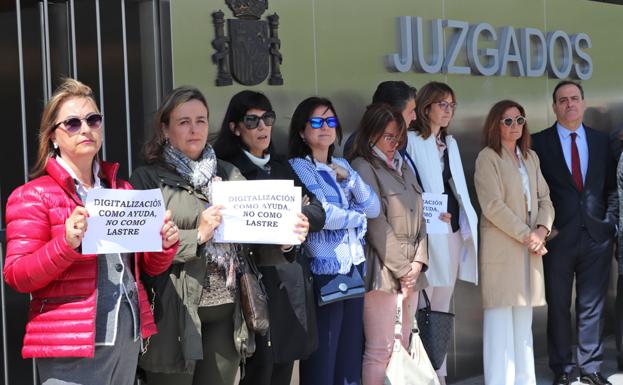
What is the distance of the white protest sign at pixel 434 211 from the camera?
20.0ft

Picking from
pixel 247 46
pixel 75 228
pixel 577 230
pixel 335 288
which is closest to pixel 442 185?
pixel 577 230

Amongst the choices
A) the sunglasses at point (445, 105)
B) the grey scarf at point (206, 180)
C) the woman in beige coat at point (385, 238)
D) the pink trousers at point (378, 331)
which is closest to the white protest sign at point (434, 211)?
the woman in beige coat at point (385, 238)

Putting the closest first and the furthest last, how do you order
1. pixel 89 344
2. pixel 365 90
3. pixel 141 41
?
pixel 89 344 < pixel 141 41 < pixel 365 90

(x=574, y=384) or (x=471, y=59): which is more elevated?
(x=471, y=59)

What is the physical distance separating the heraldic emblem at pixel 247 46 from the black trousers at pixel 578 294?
2.58 meters

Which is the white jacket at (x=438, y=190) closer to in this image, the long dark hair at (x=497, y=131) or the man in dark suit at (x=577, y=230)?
the long dark hair at (x=497, y=131)

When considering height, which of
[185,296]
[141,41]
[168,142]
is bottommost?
[185,296]

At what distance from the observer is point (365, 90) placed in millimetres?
6676

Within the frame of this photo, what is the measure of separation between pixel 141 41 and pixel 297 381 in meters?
2.26

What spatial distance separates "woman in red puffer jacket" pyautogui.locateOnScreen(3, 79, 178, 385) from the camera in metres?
3.60

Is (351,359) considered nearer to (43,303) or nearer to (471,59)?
(43,303)

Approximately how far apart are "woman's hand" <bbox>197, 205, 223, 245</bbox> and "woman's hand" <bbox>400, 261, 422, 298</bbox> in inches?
71.9

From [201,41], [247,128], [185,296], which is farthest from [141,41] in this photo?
[185,296]

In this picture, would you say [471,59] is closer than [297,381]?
No
